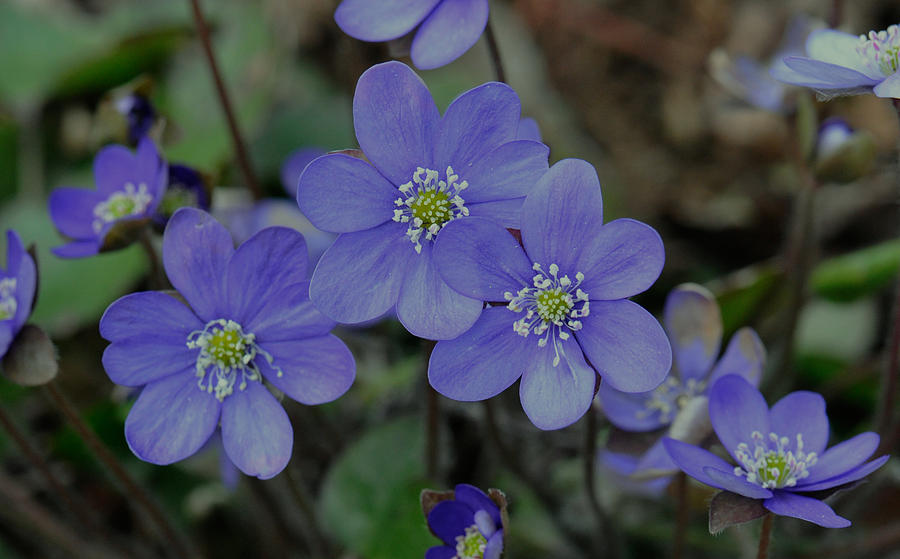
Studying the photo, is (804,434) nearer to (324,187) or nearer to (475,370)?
(475,370)

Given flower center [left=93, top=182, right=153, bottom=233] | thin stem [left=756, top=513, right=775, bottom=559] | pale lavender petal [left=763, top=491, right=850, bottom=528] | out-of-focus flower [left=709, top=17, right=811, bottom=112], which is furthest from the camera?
out-of-focus flower [left=709, top=17, right=811, bottom=112]

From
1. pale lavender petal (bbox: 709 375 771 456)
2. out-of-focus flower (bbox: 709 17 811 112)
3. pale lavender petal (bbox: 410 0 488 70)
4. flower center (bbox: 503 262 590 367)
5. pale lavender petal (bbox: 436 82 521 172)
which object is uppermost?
pale lavender petal (bbox: 410 0 488 70)

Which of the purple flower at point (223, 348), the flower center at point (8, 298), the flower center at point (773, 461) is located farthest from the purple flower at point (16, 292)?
the flower center at point (773, 461)

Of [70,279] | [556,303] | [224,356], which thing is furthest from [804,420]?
[70,279]

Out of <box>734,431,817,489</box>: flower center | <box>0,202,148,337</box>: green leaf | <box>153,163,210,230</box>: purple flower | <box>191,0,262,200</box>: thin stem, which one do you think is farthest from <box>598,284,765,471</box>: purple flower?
<box>0,202,148,337</box>: green leaf

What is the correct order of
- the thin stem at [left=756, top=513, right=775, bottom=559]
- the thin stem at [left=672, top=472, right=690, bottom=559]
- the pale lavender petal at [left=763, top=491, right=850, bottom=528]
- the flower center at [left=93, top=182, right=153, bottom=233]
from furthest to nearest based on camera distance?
the flower center at [left=93, top=182, right=153, bottom=233] → the thin stem at [left=672, top=472, right=690, bottom=559] → the thin stem at [left=756, top=513, right=775, bottom=559] → the pale lavender petal at [left=763, top=491, right=850, bottom=528]

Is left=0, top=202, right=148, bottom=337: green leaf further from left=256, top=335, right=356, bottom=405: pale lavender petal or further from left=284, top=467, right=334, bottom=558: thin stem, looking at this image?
left=256, top=335, right=356, bottom=405: pale lavender petal
